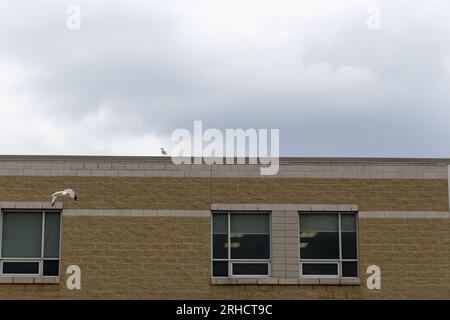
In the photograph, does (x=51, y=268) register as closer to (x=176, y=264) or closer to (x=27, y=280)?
(x=27, y=280)

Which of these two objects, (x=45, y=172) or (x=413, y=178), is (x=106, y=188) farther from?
(x=413, y=178)

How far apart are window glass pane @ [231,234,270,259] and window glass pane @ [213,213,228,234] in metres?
0.35

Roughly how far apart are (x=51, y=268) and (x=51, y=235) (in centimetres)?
84

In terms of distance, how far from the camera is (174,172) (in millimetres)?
25312

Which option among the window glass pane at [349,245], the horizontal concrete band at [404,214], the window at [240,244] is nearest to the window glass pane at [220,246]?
the window at [240,244]

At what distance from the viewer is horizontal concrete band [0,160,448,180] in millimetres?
25172

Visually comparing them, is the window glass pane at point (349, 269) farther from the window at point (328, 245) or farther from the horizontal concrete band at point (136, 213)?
the horizontal concrete band at point (136, 213)

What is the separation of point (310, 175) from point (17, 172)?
7.60 m

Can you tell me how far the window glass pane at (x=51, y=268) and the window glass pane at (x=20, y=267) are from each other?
22 cm

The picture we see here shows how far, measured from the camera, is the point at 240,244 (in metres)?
25.4

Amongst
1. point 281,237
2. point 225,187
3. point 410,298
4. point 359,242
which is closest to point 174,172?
point 225,187

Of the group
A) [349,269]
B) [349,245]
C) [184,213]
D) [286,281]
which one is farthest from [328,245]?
[184,213]

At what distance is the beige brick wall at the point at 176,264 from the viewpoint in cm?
2478

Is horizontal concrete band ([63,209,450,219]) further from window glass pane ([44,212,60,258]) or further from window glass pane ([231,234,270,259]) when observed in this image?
window glass pane ([231,234,270,259])
